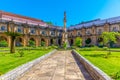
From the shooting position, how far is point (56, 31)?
61.1 meters

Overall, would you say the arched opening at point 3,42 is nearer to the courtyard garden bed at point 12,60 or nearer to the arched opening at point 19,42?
the arched opening at point 19,42

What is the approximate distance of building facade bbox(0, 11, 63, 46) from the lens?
45.8 m

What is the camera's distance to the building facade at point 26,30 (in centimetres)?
4584

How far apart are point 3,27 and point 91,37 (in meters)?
29.5

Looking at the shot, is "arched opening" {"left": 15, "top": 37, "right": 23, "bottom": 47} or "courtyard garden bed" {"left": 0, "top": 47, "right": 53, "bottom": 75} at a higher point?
"arched opening" {"left": 15, "top": 37, "right": 23, "bottom": 47}

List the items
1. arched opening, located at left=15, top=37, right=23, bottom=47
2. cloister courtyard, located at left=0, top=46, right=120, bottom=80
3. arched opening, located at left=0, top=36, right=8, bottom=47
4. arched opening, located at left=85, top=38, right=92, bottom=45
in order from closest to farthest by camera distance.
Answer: cloister courtyard, located at left=0, top=46, right=120, bottom=80 < arched opening, located at left=0, top=36, right=8, bottom=47 < arched opening, located at left=15, top=37, right=23, bottom=47 < arched opening, located at left=85, top=38, right=92, bottom=45

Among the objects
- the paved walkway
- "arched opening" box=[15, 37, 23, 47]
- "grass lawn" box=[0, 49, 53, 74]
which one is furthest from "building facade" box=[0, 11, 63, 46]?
the paved walkway

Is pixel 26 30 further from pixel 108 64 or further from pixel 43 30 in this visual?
pixel 108 64

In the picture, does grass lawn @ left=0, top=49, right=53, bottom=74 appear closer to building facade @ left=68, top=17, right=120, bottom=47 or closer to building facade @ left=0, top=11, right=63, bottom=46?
building facade @ left=0, top=11, right=63, bottom=46

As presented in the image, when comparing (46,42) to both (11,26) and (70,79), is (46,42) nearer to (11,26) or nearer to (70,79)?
(11,26)

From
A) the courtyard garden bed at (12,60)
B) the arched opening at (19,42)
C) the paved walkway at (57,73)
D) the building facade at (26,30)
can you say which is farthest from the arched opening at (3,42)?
the paved walkway at (57,73)

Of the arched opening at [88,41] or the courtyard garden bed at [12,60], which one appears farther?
the arched opening at [88,41]

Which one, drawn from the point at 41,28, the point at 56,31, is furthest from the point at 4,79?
the point at 56,31

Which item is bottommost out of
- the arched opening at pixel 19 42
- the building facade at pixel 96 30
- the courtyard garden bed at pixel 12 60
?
the courtyard garden bed at pixel 12 60
